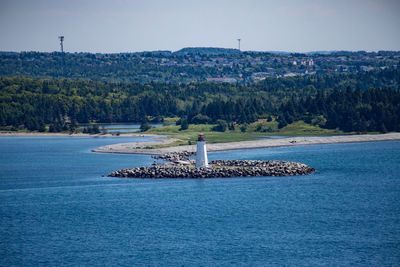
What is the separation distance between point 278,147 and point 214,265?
77249 millimetres

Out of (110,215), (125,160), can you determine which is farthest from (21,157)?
(110,215)

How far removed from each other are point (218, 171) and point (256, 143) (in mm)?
42212

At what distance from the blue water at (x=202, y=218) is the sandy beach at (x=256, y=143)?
67.3 feet

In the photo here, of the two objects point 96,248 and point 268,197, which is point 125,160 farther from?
point 96,248

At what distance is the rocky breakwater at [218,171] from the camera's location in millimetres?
83125

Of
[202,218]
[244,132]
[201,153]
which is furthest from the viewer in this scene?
[244,132]

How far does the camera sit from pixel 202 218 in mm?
60750

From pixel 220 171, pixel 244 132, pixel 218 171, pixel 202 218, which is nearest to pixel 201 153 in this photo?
pixel 218 171

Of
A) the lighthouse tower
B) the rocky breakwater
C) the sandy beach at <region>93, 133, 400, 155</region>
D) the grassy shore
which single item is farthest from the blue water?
the grassy shore

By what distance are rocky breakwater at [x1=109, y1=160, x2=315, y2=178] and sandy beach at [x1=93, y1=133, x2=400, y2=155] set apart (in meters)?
27.0

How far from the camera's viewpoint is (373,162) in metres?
96.6

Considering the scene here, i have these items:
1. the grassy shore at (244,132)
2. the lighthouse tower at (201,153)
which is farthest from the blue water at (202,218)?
the grassy shore at (244,132)

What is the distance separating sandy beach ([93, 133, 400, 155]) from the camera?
118 meters

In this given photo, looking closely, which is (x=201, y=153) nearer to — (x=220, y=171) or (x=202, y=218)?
(x=220, y=171)
